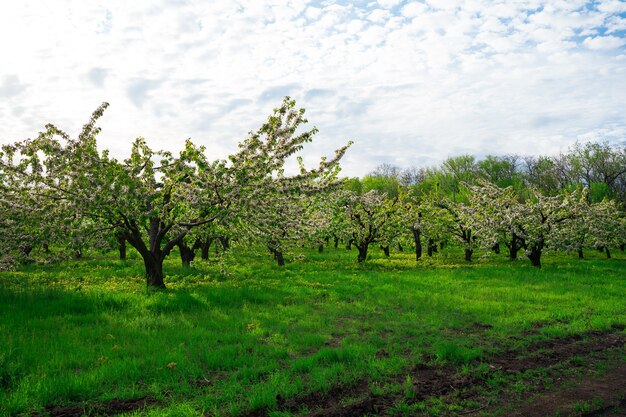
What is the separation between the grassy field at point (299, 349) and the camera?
6.89 m

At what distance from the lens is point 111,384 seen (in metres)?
7.43

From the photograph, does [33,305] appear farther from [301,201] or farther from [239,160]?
[301,201]

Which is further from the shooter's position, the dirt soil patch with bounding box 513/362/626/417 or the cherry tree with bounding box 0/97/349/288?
the cherry tree with bounding box 0/97/349/288

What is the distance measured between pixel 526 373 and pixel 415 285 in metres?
11.1

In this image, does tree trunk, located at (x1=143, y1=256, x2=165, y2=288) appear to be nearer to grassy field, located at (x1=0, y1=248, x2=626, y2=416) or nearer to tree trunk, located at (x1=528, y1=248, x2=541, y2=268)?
grassy field, located at (x1=0, y1=248, x2=626, y2=416)

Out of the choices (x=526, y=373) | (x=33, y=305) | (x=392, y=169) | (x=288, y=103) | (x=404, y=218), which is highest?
(x=392, y=169)

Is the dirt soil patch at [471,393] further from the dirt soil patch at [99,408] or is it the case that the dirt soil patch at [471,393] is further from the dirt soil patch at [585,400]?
the dirt soil patch at [99,408]

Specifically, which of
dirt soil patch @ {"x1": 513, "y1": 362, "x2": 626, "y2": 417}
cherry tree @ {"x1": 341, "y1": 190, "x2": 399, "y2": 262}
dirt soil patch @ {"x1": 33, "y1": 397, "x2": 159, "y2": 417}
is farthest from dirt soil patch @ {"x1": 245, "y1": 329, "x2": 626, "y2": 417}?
cherry tree @ {"x1": 341, "y1": 190, "x2": 399, "y2": 262}

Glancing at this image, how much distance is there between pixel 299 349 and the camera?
384 inches

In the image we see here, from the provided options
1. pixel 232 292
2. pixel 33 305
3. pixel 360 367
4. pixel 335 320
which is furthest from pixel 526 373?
pixel 33 305

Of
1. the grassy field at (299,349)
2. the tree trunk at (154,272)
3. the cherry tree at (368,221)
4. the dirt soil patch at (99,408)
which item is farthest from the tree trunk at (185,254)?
the dirt soil patch at (99,408)

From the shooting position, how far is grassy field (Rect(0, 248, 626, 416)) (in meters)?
6.89

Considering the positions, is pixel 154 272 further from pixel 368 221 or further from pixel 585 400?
pixel 368 221

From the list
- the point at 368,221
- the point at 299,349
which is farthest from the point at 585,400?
the point at 368,221
